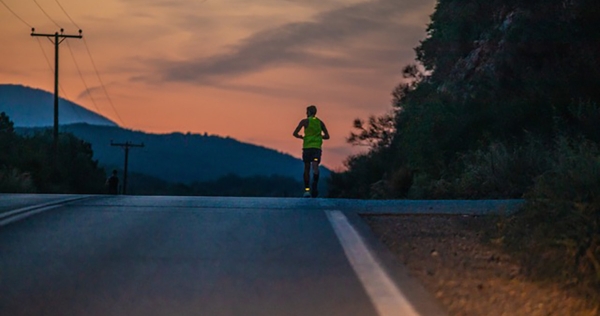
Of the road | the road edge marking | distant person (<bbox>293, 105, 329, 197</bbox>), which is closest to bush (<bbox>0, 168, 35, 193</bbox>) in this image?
distant person (<bbox>293, 105, 329, 197</bbox>)

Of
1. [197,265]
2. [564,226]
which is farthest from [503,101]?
[197,265]

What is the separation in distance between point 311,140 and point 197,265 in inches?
471

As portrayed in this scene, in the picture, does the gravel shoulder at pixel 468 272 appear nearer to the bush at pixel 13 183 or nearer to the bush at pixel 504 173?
the bush at pixel 504 173

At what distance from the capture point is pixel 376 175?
166 feet

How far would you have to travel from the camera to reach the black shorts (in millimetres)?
22109

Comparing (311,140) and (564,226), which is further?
(311,140)

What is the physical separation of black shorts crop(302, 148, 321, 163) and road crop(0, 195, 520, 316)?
6.79 metres

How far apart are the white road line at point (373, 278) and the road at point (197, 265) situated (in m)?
0.01

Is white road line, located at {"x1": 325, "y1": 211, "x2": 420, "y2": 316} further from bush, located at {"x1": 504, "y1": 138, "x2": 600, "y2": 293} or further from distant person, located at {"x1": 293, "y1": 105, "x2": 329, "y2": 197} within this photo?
distant person, located at {"x1": 293, "y1": 105, "x2": 329, "y2": 197}

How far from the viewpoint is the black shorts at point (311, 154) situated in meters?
22.1

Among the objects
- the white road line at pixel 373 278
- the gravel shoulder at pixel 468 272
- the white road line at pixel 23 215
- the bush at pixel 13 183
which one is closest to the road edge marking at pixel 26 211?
the white road line at pixel 23 215

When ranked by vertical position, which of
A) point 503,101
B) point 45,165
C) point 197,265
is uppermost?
point 503,101

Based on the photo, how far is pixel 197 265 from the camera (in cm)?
1021

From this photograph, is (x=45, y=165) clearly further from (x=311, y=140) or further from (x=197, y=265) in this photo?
(x=197, y=265)
